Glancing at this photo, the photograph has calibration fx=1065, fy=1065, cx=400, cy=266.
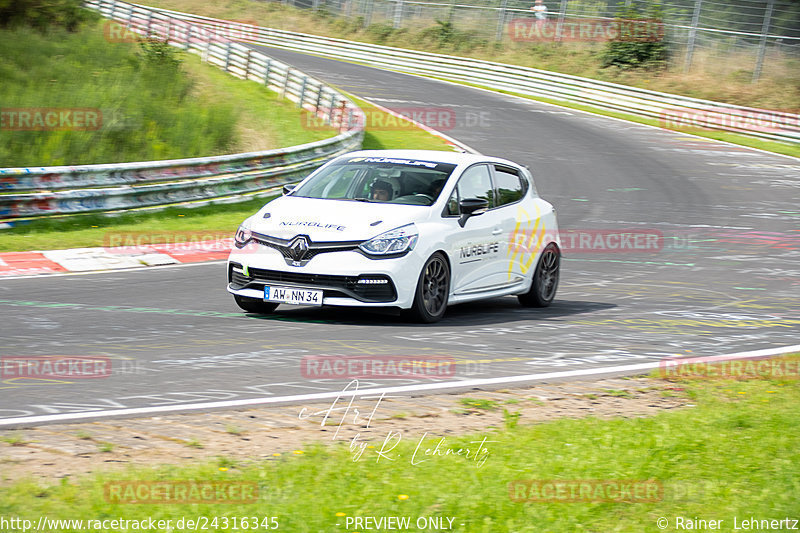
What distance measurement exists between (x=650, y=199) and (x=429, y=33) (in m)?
31.5

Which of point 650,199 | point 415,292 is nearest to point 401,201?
point 415,292

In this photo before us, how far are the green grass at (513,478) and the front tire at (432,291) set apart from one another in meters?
3.35

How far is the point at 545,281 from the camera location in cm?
1202

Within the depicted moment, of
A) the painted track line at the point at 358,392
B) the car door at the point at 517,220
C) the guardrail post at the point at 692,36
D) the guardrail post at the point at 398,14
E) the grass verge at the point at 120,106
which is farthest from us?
the guardrail post at the point at 398,14

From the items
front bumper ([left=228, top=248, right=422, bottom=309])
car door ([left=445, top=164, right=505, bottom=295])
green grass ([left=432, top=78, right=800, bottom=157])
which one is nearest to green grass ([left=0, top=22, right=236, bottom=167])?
car door ([left=445, top=164, right=505, bottom=295])

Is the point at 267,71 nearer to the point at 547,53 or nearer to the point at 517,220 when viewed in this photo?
the point at 547,53

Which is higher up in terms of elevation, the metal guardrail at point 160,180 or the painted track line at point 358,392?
the painted track line at point 358,392

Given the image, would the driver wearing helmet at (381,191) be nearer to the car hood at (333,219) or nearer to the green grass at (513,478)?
the car hood at (333,219)

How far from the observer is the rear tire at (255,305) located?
1020 centimetres

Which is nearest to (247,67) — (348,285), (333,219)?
(333,219)

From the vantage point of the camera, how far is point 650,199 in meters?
22.6

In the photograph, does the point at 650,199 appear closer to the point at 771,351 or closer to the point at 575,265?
the point at 575,265

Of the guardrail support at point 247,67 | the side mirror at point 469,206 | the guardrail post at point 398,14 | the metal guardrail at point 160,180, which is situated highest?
the guardrail post at point 398,14

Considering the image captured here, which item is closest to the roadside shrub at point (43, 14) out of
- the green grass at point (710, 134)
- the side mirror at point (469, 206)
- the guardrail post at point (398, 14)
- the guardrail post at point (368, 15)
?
the green grass at point (710, 134)
